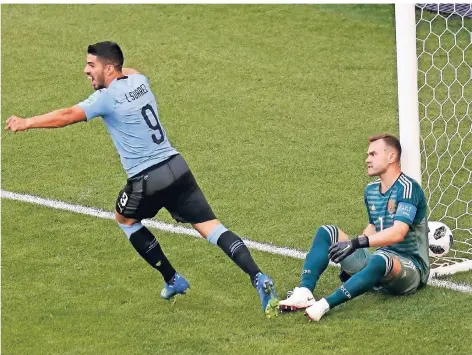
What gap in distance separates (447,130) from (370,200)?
11.7 feet

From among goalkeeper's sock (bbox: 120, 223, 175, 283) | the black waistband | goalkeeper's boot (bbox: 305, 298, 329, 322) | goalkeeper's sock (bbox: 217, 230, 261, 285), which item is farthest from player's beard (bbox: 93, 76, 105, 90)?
goalkeeper's boot (bbox: 305, 298, 329, 322)

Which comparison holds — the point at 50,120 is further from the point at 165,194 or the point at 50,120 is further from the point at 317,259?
the point at 317,259

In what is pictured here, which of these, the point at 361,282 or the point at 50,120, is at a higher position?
the point at 50,120

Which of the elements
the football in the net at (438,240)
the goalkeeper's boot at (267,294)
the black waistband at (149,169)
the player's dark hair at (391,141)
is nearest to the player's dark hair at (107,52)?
the black waistband at (149,169)

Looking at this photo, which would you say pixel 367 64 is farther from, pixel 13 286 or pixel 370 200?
pixel 13 286

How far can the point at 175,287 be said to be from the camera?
8.21 meters

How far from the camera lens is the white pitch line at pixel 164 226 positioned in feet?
27.9

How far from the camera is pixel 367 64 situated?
13.2 m

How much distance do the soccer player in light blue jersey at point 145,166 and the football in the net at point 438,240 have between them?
5.45 feet

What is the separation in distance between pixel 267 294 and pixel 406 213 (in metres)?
1.09

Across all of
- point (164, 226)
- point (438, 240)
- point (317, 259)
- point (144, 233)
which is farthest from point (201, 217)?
point (438, 240)

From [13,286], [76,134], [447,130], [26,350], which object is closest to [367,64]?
[447,130]

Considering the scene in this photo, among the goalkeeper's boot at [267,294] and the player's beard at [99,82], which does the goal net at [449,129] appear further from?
the player's beard at [99,82]

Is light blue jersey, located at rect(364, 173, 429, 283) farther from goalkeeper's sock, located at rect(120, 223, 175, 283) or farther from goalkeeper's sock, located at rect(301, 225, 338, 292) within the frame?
goalkeeper's sock, located at rect(120, 223, 175, 283)
